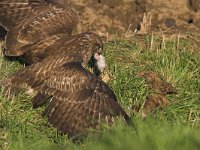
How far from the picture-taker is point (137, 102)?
8836 millimetres

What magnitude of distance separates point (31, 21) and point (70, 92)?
192 centimetres

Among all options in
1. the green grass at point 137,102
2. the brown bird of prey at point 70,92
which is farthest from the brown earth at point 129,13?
the brown bird of prey at point 70,92

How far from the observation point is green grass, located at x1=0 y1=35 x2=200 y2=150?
20.0ft

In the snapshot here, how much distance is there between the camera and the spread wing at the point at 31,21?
31.6 feet

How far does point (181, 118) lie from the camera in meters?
8.62

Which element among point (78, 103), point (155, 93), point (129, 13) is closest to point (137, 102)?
point (155, 93)

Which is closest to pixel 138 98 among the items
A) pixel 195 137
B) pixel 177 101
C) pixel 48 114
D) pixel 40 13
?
pixel 177 101

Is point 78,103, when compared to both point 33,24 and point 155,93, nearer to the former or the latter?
point 155,93

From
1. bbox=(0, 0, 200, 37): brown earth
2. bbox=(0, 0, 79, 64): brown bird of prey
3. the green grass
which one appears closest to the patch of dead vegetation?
the green grass

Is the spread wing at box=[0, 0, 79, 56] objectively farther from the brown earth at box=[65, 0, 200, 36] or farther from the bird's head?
the brown earth at box=[65, 0, 200, 36]

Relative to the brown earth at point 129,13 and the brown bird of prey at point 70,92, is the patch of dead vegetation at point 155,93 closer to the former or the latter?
the brown bird of prey at point 70,92

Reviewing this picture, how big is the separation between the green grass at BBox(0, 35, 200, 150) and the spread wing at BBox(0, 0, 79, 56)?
32cm

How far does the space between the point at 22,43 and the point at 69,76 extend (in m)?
1.50

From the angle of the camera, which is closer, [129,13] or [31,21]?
[31,21]
